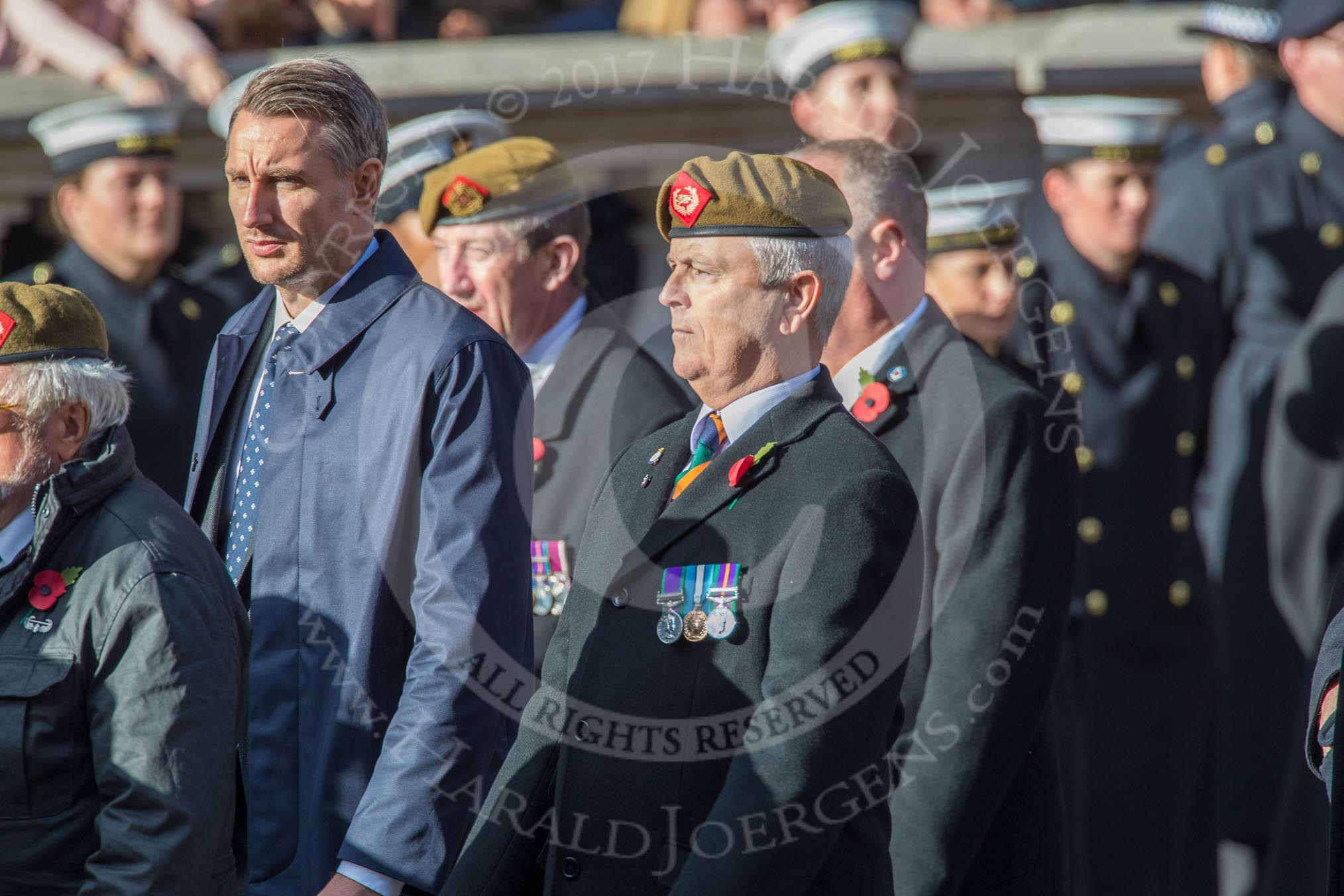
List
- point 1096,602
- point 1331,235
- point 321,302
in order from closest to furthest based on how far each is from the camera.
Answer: point 321,302 < point 1096,602 < point 1331,235

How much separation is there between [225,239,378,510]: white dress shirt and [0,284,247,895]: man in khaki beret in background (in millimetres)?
406

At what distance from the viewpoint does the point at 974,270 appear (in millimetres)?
5195

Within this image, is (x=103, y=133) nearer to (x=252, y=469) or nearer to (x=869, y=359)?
(x=252, y=469)

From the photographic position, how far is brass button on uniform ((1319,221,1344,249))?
21.0ft

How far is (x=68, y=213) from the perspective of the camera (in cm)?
604

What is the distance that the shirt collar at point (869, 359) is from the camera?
399 cm

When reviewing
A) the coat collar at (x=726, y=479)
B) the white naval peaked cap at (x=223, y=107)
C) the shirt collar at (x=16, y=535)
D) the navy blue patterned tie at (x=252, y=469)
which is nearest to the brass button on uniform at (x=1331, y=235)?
the white naval peaked cap at (x=223, y=107)

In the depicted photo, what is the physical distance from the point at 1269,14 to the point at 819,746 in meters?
4.82

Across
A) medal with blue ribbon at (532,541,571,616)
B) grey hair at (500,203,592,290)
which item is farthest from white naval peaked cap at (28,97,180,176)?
medal with blue ribbon at (532,541,571,616)

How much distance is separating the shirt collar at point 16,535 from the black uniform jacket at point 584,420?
51.0 inches

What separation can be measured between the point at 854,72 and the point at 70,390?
3.27 metres

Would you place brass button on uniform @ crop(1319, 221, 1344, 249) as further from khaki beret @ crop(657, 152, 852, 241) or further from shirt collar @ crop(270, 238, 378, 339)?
shirt collar @ crop(270, 238, 378, 339)

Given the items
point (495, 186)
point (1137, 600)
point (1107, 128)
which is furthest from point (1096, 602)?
Answer: point (495, 186)

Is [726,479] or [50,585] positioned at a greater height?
[726,479]
